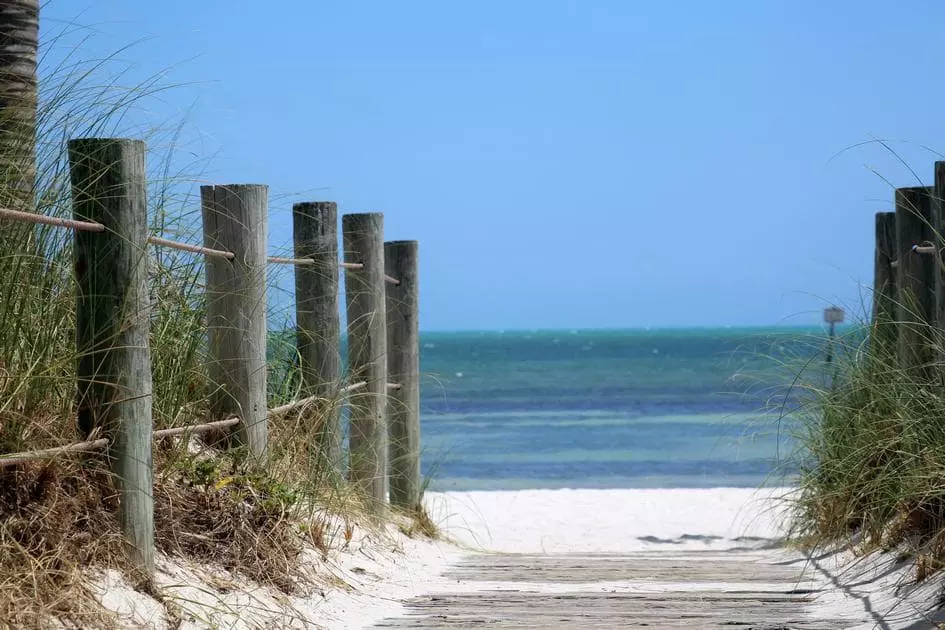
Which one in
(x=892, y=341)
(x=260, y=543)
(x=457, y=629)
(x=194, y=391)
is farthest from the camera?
(x=892, y=341)

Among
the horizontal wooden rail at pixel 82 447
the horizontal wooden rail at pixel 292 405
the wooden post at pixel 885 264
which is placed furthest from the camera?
the wooden post at pixel 885 264

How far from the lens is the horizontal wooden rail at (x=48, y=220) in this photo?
3.51 m

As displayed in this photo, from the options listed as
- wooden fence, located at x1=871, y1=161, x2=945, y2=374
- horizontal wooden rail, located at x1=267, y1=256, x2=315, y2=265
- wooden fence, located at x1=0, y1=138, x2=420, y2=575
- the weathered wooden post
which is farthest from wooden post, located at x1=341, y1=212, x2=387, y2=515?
wooden fence, located at x1=871, y1=161, x2=945, y2=374

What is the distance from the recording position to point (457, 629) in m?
4.23

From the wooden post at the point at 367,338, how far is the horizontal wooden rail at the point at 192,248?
1.76 metres

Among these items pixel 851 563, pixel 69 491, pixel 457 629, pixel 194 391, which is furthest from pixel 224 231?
pixel 851 563

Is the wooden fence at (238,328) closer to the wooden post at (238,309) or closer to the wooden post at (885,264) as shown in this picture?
the wooden post at (238,309)

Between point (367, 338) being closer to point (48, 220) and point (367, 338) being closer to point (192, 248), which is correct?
point (192, 248)

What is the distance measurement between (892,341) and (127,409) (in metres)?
3.94

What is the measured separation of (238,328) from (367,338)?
1911mm

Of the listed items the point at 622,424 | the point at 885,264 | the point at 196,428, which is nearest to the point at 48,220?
the point at 196,428

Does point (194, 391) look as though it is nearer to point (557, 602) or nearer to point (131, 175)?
point (131, 175)

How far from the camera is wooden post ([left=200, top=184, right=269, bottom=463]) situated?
16.7 feet

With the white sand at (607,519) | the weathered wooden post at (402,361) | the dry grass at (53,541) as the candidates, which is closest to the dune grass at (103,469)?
the dry grass at (53,541)
